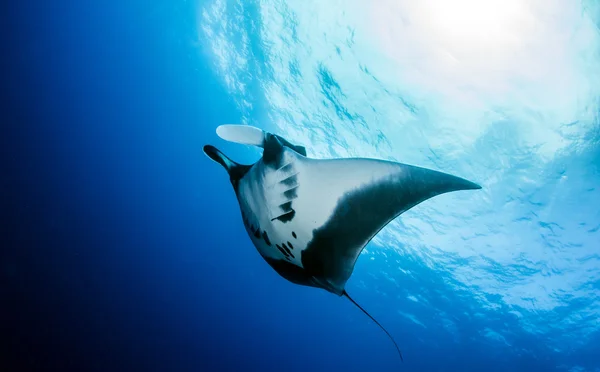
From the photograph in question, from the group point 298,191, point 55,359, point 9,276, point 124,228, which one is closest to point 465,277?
point 298,191

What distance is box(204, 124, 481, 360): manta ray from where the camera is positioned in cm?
242

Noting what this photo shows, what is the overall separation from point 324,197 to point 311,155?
7.91 metres

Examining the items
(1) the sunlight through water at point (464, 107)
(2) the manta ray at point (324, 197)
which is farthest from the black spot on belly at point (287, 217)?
(1) the sunlight through water at point (464, 107)

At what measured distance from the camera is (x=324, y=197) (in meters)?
2.64

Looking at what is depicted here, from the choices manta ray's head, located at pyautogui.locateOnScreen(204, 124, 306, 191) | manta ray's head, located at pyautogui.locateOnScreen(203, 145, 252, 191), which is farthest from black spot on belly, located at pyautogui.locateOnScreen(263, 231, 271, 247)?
manta ray's head, located at pyautogui.locateOnScreen(204, 124, 306, 191)

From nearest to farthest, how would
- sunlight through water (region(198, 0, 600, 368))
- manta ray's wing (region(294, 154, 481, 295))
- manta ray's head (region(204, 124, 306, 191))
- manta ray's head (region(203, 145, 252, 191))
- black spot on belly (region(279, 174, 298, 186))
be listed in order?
manta ray's wing (region(294, 154, 481, 295)), manta ray's head (region(204, 124, 306, 191)), black spot on belly (region(279, 174, 298, 186)), manta ray's head (region(203, 145, 252, 191)), sunlight through water (region(198, 0, 600, 368))

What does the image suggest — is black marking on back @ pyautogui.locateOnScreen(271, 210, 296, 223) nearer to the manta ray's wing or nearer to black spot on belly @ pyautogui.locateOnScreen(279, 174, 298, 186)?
the manta ray's wing

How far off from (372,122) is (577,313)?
35.1 ft

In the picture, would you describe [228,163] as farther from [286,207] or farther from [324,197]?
[324,197]

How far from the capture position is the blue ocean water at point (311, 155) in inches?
272

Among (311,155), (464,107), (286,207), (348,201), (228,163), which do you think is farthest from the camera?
(311,155)

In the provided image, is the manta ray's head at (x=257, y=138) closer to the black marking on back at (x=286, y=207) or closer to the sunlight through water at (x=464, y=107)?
the black marking on back at (x=286, y=207)

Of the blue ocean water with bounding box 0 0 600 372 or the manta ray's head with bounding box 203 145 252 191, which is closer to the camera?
the manta ray's head with bounding box 203 145 252 191

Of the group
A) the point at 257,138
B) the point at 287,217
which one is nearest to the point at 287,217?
the point at 287,217
